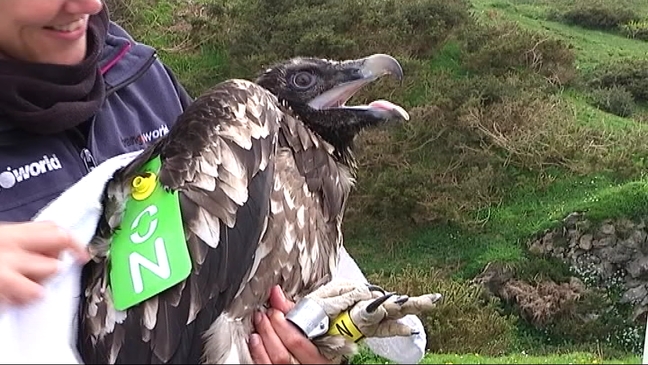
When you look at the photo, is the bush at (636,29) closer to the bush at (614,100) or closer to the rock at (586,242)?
the bush at (614,100)

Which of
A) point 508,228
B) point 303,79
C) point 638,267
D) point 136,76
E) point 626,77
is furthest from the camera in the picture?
point 626,77

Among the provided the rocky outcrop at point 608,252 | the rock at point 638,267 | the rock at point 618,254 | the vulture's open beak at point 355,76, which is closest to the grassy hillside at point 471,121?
the rocky outcrop at point 608,252

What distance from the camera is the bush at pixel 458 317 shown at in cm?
965

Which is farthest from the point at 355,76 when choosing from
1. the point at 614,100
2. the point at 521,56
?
the point at 521,56

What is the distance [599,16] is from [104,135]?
1796cm

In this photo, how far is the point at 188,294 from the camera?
1921 millimetres

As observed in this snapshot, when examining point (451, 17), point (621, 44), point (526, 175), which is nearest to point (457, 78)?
point (451, 17)

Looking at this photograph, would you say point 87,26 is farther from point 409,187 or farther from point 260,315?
point 409,187

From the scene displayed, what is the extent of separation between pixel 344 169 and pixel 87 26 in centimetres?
85

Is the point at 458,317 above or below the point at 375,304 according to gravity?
below

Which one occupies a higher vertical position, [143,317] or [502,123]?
[143,317]

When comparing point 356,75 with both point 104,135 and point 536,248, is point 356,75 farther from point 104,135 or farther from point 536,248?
point 536,248

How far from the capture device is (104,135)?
2.35 meters

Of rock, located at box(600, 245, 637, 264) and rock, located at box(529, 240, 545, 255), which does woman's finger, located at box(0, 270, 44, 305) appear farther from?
rock, located at box(529, 240, 545, 255)
